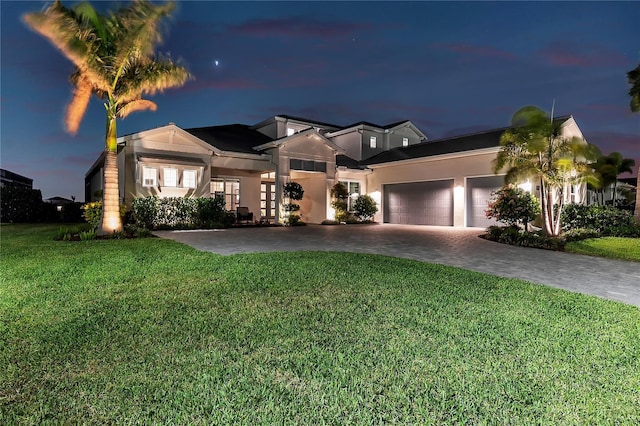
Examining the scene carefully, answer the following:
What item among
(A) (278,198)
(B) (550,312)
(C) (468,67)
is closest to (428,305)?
(B) (550,312)

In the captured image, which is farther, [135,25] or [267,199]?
[267,199]

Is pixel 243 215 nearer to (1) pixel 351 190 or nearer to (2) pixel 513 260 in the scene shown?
(1) pixel 351 190

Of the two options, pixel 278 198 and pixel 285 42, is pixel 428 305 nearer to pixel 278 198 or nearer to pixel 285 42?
pixel 278 198

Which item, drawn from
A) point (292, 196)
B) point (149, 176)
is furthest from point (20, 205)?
point (292, 196)

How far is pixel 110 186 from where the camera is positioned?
12.0 metres

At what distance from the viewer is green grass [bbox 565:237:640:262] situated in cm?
899

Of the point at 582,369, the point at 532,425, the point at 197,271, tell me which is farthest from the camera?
→ the point at 197,271

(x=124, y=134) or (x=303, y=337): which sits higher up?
(x=124, y=134)

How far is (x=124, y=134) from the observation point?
49.8ft

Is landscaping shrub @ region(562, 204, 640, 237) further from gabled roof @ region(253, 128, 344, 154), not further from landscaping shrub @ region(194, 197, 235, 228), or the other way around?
landscaping shrub @ region(194, 197, 235, 228)

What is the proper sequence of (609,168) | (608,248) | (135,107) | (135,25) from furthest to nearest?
(609,168) → (135,107) → (135,25) → (608,248)

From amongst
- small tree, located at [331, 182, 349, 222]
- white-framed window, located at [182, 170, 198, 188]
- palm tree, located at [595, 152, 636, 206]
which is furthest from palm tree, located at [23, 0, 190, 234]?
palm tree, located at [595, 152, 636, 206]

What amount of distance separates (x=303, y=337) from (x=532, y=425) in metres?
1.98

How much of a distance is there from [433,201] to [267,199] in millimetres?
10901
